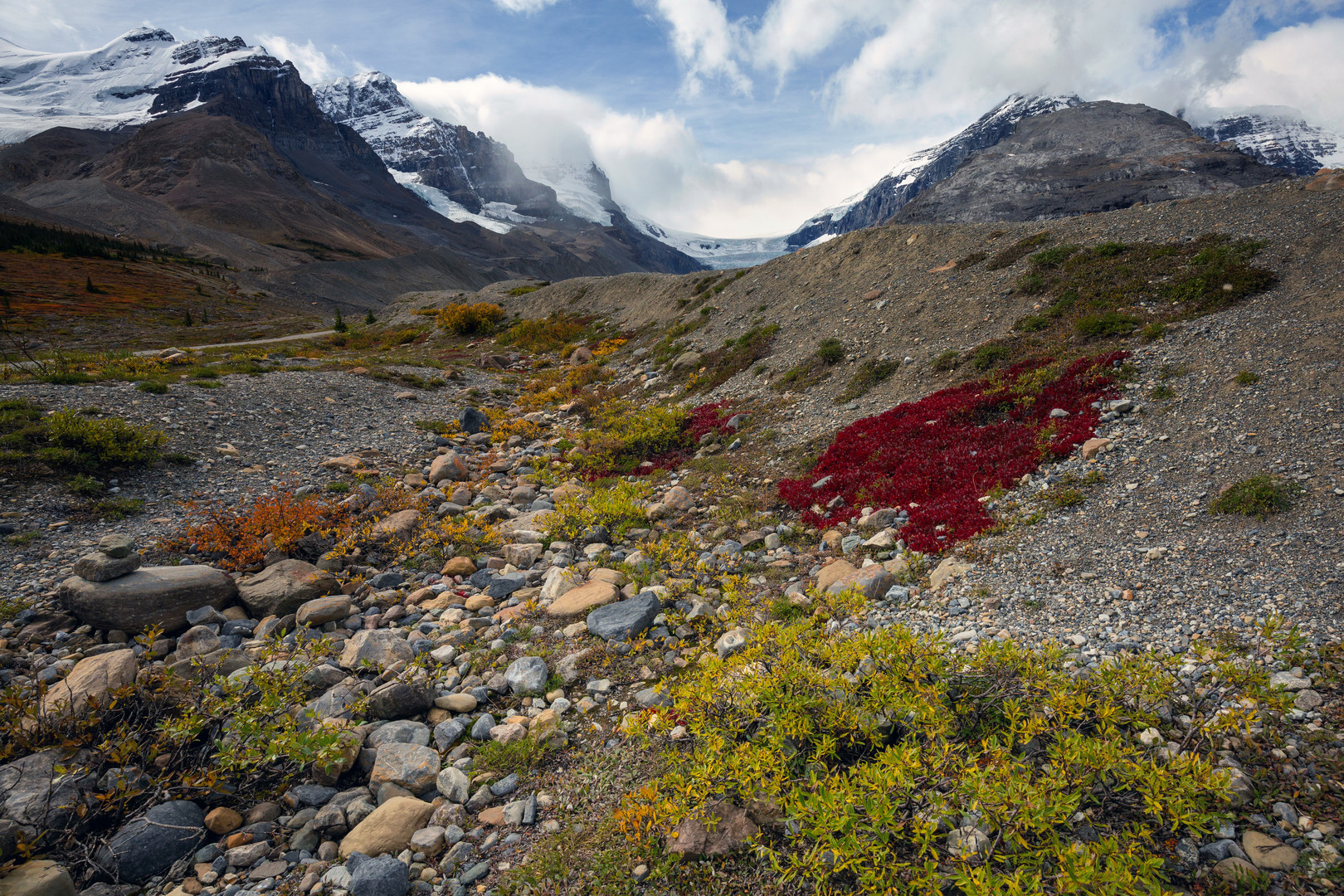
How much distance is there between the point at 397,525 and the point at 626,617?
18.7ft

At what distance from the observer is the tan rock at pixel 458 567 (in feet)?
31.2

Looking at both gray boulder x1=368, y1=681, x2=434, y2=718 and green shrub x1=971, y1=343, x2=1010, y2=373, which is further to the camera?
green shrub x1=971, y1=343, x2=1010, y2=373

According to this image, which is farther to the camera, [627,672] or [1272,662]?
[627,672]

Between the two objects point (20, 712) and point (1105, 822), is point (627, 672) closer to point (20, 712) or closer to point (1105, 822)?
point (1105, 822)

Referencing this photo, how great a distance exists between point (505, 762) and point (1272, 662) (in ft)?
23.2

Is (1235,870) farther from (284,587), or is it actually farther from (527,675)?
(284,587)

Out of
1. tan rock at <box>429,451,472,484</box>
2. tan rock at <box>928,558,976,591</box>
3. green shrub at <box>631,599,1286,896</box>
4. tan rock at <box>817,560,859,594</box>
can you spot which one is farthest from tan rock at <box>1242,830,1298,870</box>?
tan rock at <box>429,451,472,484</box>

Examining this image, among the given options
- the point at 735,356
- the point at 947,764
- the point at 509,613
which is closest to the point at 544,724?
the point at 509,613

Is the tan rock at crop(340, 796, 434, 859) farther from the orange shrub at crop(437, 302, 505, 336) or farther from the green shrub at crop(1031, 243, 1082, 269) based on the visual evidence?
the orange shrub at crop(437, 302, 505, 336)

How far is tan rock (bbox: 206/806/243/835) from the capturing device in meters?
4.62

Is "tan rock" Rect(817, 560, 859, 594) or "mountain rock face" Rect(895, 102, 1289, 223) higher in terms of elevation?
"mountain rock face" Rect(895, 102, 1289, 223)

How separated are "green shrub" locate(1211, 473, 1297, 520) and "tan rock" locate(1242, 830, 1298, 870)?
17.1ft

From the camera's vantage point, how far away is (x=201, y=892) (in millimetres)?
4172

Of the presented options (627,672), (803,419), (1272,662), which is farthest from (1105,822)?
(803,419)
